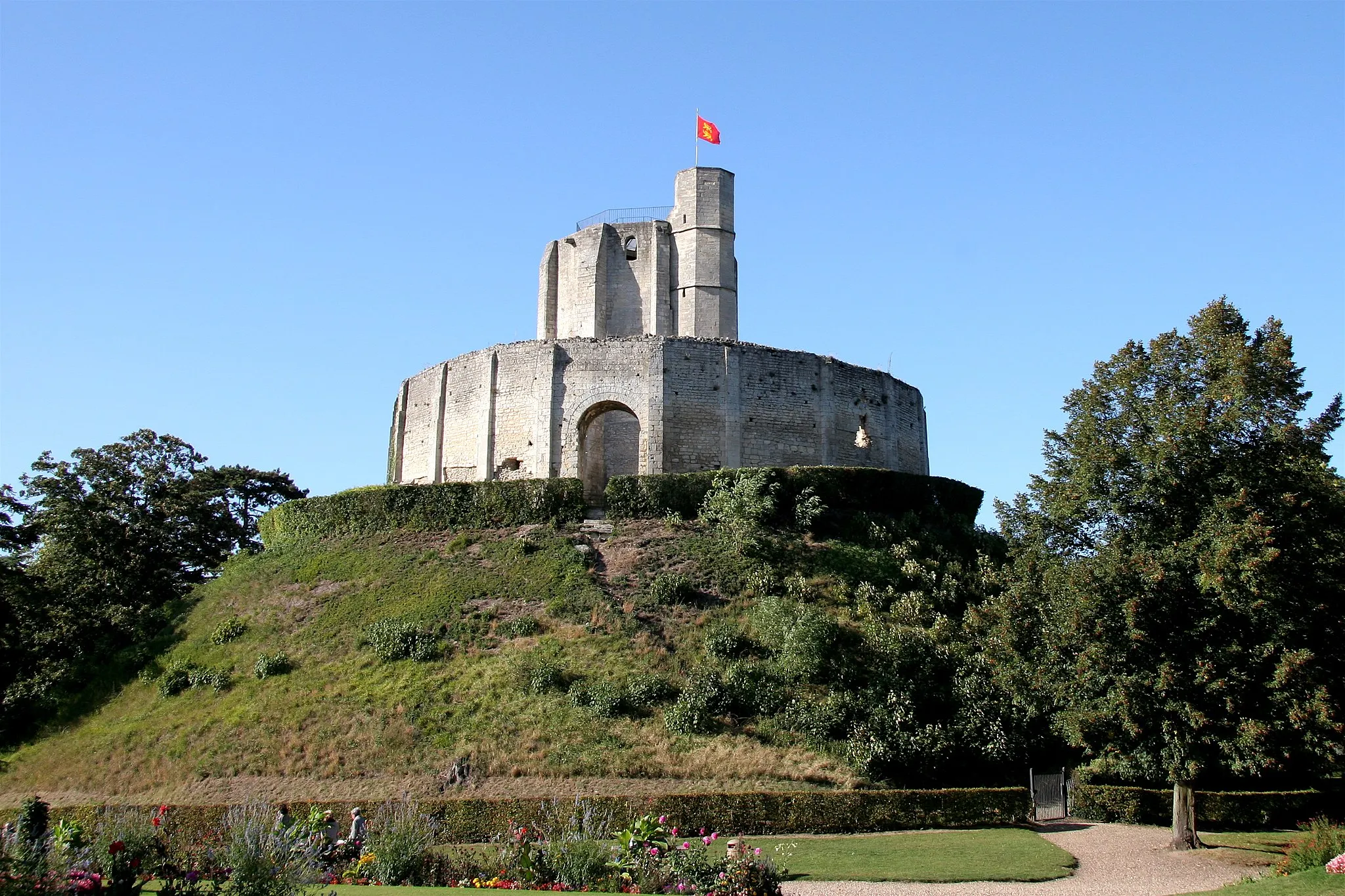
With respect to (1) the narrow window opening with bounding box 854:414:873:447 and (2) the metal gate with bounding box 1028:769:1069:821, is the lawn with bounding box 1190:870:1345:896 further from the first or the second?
(1) the narrow window opening with bounding box 854:414:873:447

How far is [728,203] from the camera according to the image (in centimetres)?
4459

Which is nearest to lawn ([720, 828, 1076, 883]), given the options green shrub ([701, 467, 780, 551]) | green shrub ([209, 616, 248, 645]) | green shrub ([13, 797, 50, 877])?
green shrub ([13, 797, 50, 877])

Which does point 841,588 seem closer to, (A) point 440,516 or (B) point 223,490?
Answer: (A) point 440,516

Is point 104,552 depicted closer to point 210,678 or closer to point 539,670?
point 210,678

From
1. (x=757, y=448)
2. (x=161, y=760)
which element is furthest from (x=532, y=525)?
(x=161, y=760)

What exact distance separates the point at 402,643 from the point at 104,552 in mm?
15217

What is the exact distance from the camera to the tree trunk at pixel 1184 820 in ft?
64.3

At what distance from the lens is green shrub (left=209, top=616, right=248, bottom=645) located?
30734 mm

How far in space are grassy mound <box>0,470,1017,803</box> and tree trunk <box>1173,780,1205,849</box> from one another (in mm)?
5422

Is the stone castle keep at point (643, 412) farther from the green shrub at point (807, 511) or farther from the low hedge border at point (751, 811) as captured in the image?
the low hedge border at point (751, 811)

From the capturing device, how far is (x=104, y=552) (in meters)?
38.1

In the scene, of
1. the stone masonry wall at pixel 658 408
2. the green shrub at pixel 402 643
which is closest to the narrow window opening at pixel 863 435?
the stone masonry wall at pixel 658 408

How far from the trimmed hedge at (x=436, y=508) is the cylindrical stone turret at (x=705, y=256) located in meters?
12.0

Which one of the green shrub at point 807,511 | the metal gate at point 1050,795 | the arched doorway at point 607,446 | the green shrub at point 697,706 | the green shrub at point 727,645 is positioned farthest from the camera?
the arched doorway at point 607,446
